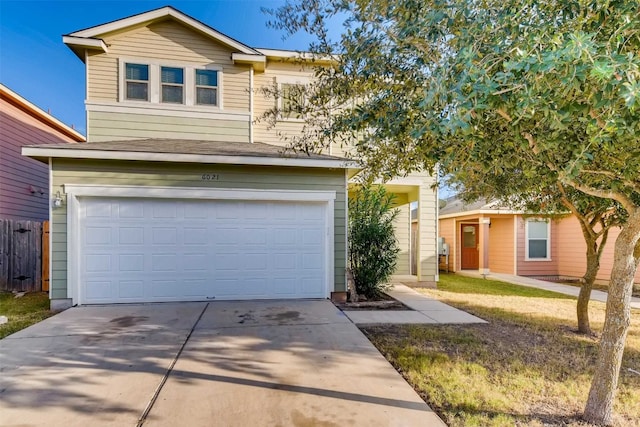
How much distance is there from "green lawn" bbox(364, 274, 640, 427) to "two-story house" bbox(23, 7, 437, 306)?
288 cm

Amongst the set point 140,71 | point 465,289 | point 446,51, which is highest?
point 140,71

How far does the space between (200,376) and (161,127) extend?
22.2 feet

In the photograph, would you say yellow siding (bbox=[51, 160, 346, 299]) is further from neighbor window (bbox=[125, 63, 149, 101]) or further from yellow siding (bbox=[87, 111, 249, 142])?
neighbor window (bbox=[125, 63, 149, 101])

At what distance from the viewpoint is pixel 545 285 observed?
10.8m

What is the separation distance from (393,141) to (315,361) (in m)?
2.77

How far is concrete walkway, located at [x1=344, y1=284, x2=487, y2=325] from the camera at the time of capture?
5.70m

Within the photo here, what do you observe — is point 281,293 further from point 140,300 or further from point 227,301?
point 140,300

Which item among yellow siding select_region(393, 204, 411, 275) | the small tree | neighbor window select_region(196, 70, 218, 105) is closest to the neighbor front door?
yellow siding select_region(393, 204, 411, 275)

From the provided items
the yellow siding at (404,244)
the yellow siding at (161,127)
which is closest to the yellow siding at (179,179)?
the yellow siding at (161,127)

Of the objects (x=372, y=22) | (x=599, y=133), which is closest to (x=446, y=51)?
(x=372, y=22)

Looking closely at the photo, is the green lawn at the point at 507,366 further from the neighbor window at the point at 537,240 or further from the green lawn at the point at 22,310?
the neighbor window at the point at 537,240

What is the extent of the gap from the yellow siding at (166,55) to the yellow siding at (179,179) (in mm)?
2599

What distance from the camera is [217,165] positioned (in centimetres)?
683

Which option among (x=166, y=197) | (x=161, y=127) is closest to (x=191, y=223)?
(x=166, y=197)
